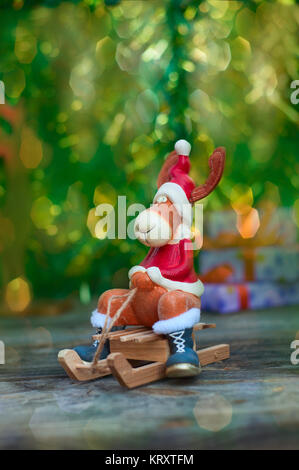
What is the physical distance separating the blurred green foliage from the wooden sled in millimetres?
1249

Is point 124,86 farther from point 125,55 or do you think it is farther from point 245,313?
point 245,313

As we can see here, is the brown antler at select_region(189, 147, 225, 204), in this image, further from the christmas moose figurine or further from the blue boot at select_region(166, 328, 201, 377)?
the blue boot at select_region(166, 328, 201, 377)

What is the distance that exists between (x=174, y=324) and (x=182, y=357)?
82 mm

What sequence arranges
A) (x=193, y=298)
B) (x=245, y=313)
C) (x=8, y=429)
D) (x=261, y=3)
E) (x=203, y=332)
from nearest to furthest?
(x=8, y=429) → (x=193, y=298) → (x=203, y=332) → (x=245, y=313) → (x=261, y=3)

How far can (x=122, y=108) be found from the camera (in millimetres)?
2555

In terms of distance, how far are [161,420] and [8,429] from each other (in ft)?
0.89

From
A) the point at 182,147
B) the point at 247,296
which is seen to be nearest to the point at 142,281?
the point at 182,147

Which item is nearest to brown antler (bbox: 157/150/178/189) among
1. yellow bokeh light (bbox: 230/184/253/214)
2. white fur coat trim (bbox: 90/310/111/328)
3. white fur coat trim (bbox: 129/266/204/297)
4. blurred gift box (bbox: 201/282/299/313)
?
white fur coat trim (bbox: 129/266/204/297)

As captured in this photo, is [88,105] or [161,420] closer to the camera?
[161,420]

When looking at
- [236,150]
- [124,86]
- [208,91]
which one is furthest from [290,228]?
[124,86]

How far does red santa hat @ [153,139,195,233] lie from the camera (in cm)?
139

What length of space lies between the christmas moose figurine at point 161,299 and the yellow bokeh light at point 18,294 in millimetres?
1247
